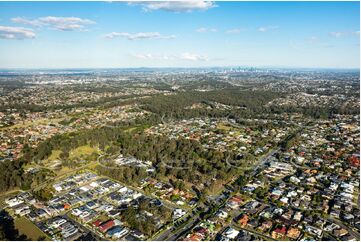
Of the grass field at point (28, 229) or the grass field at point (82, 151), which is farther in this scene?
the grass field at point (82, 151)

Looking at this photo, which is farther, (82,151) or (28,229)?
(82,151)

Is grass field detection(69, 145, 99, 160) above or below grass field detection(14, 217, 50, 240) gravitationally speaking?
above

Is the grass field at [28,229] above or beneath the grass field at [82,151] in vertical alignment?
beneath

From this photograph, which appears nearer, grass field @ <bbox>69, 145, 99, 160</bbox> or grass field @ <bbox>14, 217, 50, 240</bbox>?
grass field @ <bbox>14, 217, 50, 240</bbox>

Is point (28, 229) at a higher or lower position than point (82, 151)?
lower

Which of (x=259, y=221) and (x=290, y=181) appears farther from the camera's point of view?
(x=290, y=181)

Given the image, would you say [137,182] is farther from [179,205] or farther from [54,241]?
[54,241]

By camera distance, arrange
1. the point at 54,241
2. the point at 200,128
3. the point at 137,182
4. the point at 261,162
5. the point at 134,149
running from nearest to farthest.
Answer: the point at 54,241, the point at 137,182, the point at 261,162, the point at 134,149, the point at 200,128

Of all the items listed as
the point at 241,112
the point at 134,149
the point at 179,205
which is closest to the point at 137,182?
the point at 179,205
